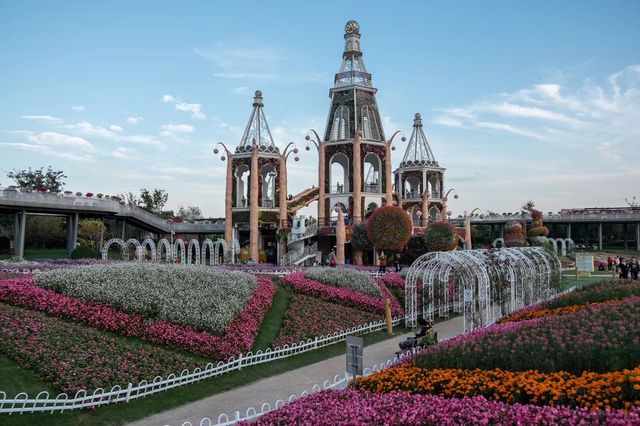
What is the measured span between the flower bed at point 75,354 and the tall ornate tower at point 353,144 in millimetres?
36283

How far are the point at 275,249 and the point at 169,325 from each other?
38.3 meters

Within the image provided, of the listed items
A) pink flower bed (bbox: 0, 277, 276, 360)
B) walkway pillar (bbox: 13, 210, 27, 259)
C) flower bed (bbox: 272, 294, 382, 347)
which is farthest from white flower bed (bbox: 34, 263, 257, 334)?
walkway pillar (bbox: 13, 210, 27, 259)

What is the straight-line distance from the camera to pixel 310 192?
55.2 meters

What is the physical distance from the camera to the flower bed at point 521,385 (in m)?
8.20

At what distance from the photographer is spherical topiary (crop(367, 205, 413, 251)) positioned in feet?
114

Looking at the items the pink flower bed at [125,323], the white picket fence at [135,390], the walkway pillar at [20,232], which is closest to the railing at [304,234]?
the walkway pillar at [20,232]

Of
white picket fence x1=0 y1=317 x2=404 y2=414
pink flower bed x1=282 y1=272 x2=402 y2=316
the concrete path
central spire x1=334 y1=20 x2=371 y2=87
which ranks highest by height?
central spire x1=334 y1=20 x2=371 y2=87

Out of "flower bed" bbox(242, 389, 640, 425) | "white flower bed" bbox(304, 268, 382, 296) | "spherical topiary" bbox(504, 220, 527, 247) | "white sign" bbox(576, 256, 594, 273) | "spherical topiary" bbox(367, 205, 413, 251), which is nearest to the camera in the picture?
"flower bed" bbox(242, 389, 640, 425)

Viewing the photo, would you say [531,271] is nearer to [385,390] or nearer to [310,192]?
[385,390]

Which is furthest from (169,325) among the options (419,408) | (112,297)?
(419,408)

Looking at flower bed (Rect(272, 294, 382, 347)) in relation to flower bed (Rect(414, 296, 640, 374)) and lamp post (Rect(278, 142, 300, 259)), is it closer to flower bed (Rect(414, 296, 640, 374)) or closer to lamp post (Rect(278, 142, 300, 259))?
flower bed (Rect(414, 296, 640, 374))

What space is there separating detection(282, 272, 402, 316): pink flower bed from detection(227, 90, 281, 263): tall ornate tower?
→ 24.3 metres

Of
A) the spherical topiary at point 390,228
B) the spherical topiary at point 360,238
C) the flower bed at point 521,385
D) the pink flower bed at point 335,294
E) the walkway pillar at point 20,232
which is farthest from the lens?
the walkway pillar at point 20,232

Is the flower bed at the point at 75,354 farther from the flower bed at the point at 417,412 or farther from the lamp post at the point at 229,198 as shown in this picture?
the lamp post at the point at 229,198
